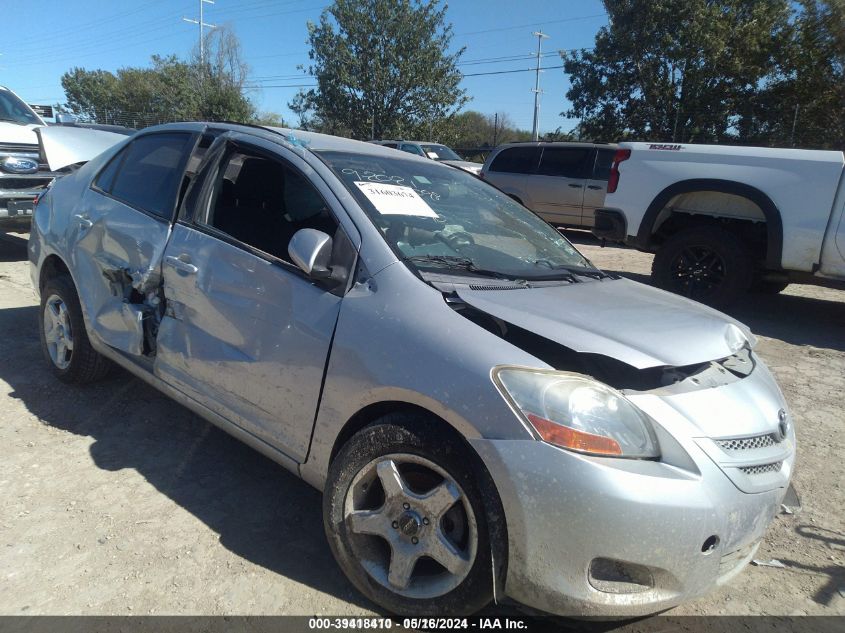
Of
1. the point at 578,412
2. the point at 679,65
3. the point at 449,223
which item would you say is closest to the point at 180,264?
the point at 449,223

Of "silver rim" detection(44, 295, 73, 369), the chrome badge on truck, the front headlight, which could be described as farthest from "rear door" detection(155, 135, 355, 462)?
the chrome badge on truck

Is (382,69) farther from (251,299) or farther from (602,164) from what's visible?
(251,299)

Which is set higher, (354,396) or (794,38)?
(794,38)

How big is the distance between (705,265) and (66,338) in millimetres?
6144

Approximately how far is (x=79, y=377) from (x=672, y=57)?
22.2 m

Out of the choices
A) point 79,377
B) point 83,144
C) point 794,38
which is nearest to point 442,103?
point 794,38

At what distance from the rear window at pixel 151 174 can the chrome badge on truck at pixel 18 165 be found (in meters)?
5.31

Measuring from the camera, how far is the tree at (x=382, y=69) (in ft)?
103

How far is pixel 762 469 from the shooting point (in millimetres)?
2131

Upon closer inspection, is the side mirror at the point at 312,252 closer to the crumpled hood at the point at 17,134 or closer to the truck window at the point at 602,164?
the crumpled hood at the point at 17,134

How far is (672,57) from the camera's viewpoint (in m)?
21.3

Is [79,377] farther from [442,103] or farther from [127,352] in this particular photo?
[442,103]

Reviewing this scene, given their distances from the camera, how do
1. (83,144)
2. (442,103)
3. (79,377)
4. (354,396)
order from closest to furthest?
1. (354,396)
2. (79,377)
3. (83,144)
4. (442,103)

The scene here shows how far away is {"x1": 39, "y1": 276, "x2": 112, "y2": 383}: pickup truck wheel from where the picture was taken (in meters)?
3.93
